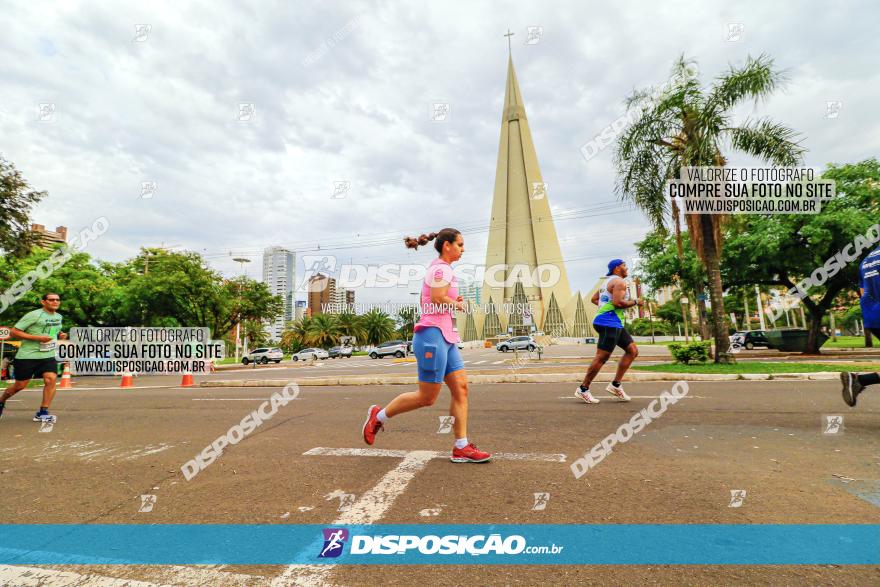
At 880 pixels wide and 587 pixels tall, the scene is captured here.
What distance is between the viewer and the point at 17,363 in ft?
19.2

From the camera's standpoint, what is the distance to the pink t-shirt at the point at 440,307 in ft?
11.6

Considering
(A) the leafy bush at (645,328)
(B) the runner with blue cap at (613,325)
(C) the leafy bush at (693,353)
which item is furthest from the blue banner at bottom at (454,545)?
(A) the leafy bush at (645,328)

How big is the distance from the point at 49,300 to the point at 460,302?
5.97 metres

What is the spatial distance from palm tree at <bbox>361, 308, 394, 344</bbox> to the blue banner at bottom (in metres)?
A: 64.8

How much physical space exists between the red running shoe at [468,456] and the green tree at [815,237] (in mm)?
16239

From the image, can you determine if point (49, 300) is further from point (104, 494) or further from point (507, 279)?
point (507, 279)

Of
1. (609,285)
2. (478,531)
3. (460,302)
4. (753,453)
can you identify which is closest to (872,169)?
(609,285)

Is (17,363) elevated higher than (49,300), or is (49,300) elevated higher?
(49,300)

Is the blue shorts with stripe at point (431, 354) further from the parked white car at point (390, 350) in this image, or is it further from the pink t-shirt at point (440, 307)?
the parked white car at point (390, 350)

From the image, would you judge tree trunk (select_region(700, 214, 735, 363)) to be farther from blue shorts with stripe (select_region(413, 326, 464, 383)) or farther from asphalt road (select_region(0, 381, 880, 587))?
blue shorts with stripe (select_region(413, 326, 464, 383))

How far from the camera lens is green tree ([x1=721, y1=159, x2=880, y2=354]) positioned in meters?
16.5

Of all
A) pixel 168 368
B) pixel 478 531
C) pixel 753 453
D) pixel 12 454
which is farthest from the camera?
pixel 168 368

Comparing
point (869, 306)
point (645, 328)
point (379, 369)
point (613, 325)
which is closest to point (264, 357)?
point (379, 369)

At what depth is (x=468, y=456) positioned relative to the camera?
3.43 m
